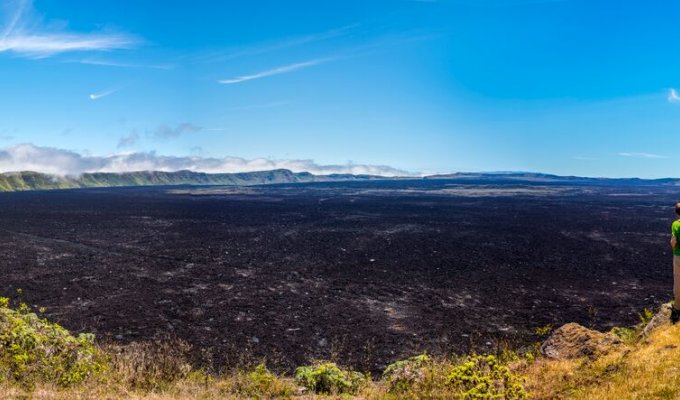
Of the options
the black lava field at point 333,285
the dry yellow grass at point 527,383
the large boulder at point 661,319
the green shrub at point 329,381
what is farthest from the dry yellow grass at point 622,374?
the green shrub at point 329,381

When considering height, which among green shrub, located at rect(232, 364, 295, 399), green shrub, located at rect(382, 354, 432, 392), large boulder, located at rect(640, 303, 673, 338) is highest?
large boulder, located at rect(640, 303, 673, 338)

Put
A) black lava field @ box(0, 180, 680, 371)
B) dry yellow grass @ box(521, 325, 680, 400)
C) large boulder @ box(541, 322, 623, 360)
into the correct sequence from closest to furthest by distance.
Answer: dry yellow grass @ box(521, 325, 680, 400)
large boulder @ box(541, 322, 623, 360)
black lava field @ box(0, 180, 680, 371)

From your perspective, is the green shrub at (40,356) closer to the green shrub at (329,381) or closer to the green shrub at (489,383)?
the green shrub at (329,381)

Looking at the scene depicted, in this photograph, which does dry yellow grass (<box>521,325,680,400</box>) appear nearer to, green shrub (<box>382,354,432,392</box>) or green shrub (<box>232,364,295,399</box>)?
green shrub (<box>382,354,432,392</box>)

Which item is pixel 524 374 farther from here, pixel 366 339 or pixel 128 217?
pixel 128 217

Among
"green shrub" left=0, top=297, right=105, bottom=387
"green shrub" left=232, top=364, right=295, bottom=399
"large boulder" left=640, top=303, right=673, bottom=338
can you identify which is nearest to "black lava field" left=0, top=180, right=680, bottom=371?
"green shrub" left=232, top=364, right=295, bottom=399
